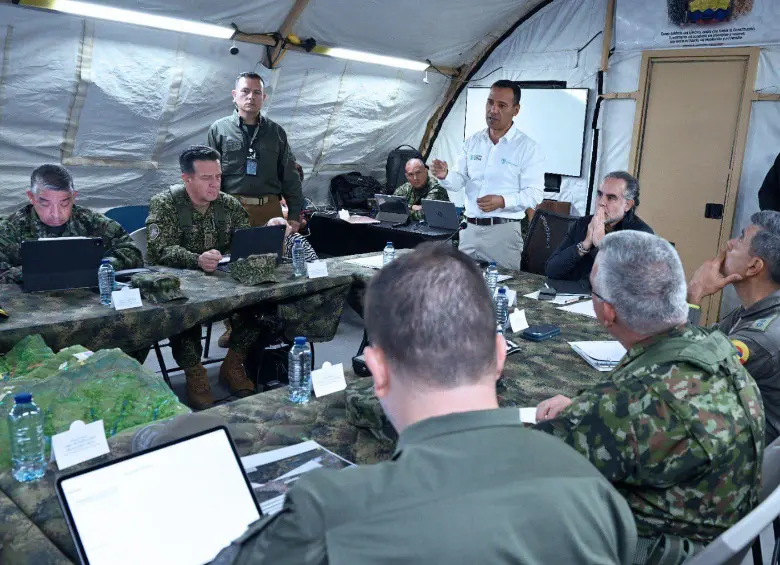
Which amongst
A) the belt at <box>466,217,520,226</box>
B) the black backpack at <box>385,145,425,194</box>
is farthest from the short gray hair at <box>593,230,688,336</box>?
the black backpack at <box>385,145,425,194</box>

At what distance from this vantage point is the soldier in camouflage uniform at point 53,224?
3115 mm

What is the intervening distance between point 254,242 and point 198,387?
841 millimetres

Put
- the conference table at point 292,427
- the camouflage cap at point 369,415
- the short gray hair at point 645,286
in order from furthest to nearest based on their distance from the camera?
the camouflage cap at point 369,415 → the short gray hair at point 645,286 → the conference table at point 292,427

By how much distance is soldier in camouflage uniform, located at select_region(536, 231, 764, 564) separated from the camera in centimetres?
125

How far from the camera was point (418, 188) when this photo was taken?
6281 mm

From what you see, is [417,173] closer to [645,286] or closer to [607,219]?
[607,219]

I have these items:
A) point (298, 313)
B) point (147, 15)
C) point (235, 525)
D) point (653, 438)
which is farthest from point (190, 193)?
point (653, 438)

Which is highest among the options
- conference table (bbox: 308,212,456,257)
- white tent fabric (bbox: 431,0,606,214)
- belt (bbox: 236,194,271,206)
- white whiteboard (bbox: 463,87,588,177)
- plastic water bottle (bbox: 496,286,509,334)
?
white tent fabric (bbox: 431,0,606,214)

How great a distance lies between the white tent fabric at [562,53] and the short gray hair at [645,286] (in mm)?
5103

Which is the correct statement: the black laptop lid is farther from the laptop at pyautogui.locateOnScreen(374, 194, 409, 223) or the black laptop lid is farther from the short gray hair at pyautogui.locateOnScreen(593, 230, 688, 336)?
the laptop at pyautogui.locateOnScreen(374, 194, 409, 223)

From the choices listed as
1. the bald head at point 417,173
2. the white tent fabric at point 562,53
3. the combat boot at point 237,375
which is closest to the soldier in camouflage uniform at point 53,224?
the combat boot at point 237,375

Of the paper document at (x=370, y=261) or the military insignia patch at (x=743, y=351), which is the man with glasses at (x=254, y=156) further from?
the military insignia patch at (x=743, y=351)

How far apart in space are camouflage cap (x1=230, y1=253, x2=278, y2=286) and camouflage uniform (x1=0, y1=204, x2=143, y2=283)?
1.82 ft

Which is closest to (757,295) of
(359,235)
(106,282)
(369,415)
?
(369,415)
